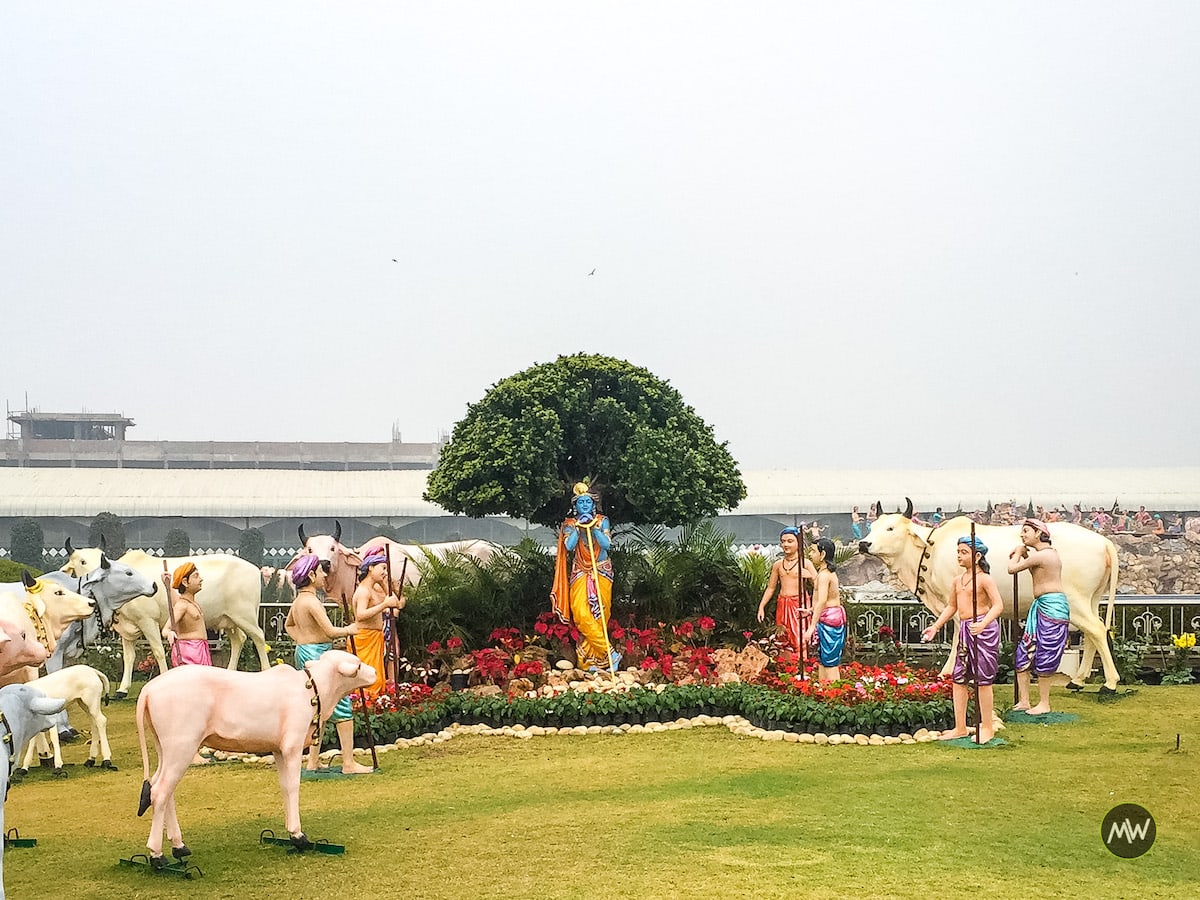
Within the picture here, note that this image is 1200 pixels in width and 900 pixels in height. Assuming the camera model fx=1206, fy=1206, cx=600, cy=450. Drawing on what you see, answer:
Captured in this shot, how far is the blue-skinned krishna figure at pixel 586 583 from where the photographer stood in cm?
1247

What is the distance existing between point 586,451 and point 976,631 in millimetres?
5675

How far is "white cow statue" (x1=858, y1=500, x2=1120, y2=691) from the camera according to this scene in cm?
1191

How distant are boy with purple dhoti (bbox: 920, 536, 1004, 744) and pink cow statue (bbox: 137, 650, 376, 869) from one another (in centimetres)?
507

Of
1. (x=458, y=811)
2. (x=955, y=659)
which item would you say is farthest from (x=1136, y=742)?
(x=458, y=811)

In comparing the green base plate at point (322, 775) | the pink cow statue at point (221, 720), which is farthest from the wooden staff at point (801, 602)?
the pink cow statue at point (221, 720)

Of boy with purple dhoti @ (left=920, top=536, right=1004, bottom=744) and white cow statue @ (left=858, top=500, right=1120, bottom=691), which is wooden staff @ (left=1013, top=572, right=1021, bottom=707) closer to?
boy with purple dhoti @ (left=920, top=536, right=1004, bottom=744)

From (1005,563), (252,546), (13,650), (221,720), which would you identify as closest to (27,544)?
(252,546)

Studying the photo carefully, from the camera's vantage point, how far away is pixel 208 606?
1366 cm

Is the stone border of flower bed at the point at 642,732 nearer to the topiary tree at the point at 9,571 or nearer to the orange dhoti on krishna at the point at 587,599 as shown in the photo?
the orange dhoti on krishna at the point at 587,599

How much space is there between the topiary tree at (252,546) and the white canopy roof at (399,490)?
1011 mm

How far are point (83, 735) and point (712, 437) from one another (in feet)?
24.9

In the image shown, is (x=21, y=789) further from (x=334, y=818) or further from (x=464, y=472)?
(x=464, y=472)

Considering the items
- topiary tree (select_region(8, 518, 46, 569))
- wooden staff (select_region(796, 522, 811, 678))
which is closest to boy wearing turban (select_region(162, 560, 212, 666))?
wooden staff (select_region(796, 522, 811, 678))

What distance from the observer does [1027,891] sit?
6133 millimetres
